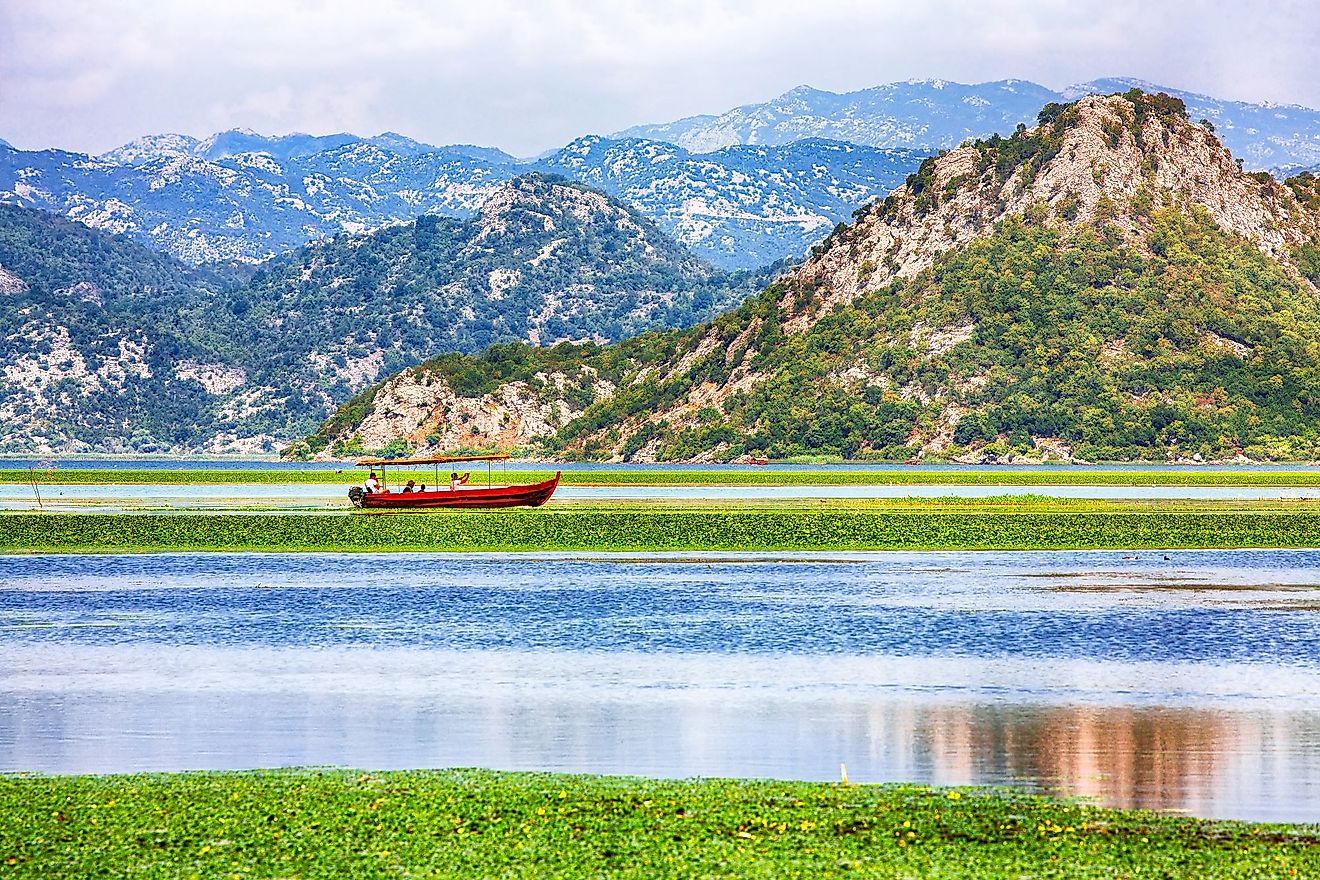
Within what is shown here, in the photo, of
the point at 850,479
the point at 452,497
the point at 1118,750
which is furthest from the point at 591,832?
the point at 850,479

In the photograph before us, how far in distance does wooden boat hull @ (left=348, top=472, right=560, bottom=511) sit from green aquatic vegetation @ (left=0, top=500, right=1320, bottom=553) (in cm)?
657

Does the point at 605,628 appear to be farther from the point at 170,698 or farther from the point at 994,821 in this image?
the point at 994,821

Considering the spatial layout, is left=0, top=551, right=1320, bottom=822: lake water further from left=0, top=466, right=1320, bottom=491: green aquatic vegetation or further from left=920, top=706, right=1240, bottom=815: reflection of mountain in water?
left=0, top=466, right=1320, bottom=491: green aquatic vegetation

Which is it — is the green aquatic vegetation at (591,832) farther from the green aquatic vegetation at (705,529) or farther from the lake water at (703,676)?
the green aquatic vegetation at (705,529)

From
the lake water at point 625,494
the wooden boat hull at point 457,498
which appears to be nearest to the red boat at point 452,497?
the wooden boat hull at point 457,498

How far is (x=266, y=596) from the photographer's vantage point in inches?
2254

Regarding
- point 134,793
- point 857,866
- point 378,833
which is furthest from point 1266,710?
point 134,793

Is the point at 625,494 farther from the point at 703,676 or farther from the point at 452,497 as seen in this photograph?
the point at 703,676

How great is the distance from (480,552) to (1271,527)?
3911cm

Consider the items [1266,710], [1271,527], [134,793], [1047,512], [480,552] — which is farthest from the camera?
[1047,512]

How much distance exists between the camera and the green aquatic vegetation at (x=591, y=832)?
73.1 ft

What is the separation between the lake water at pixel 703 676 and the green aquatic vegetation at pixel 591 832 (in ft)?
5.49

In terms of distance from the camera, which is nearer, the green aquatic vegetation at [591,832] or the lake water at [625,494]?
the green aquatic vegetation at [591,832]

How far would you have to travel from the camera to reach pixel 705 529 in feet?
293
